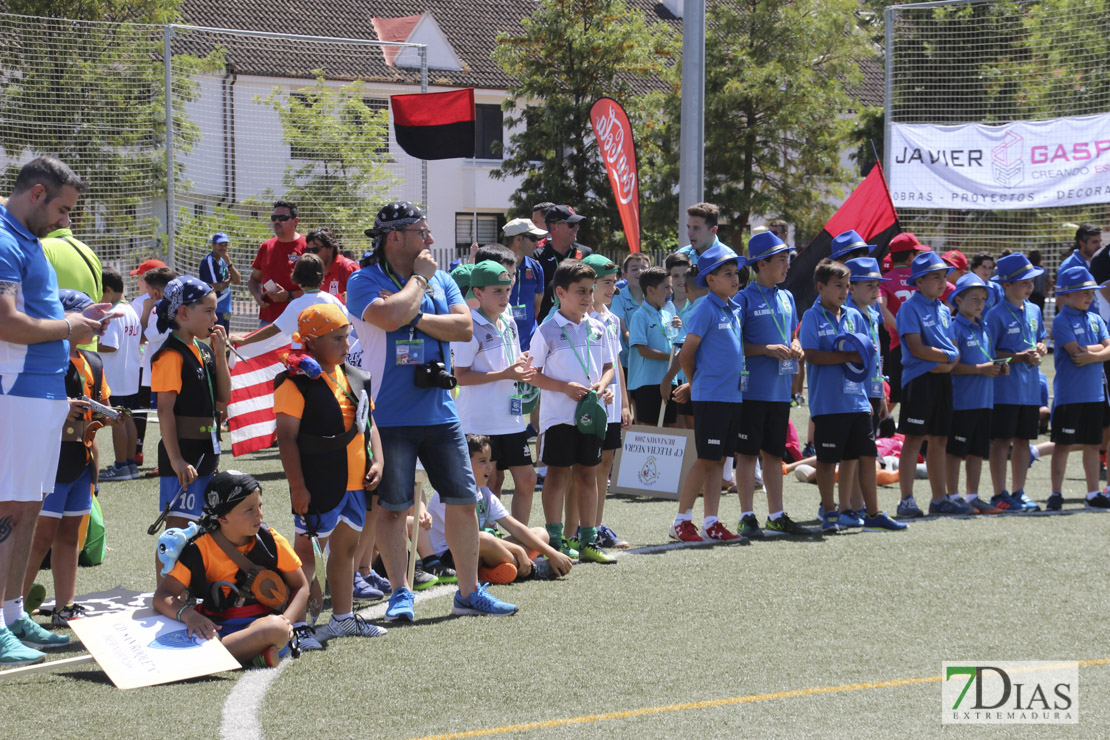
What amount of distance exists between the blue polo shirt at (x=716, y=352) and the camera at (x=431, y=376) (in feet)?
9.38

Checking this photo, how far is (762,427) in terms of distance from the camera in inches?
337

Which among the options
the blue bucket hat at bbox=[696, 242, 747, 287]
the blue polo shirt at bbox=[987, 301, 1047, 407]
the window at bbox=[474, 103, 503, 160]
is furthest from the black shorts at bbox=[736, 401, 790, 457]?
the window at bbox=[474, 103, 503, 160]

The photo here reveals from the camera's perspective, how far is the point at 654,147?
32812 mm

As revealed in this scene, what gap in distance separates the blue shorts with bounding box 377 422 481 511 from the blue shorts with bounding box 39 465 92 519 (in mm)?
1636

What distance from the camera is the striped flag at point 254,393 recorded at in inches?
417

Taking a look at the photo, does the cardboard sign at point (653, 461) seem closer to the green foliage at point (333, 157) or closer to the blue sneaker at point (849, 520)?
the blue sneaker at point (849, 520)

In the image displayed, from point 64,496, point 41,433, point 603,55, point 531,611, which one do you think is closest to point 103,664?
point 41,433

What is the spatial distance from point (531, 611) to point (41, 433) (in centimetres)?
257

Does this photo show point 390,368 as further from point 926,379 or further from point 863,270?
point 926,379

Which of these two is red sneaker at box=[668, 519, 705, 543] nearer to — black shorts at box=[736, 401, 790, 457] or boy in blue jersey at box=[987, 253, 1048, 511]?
black shorts at box=[736, 401, 790, 457]

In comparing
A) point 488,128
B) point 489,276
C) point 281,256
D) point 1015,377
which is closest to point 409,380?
point 489,276

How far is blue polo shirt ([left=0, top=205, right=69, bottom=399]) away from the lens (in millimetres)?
5172

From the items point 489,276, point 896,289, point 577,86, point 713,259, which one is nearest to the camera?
point 489,276

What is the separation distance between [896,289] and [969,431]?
303cm
